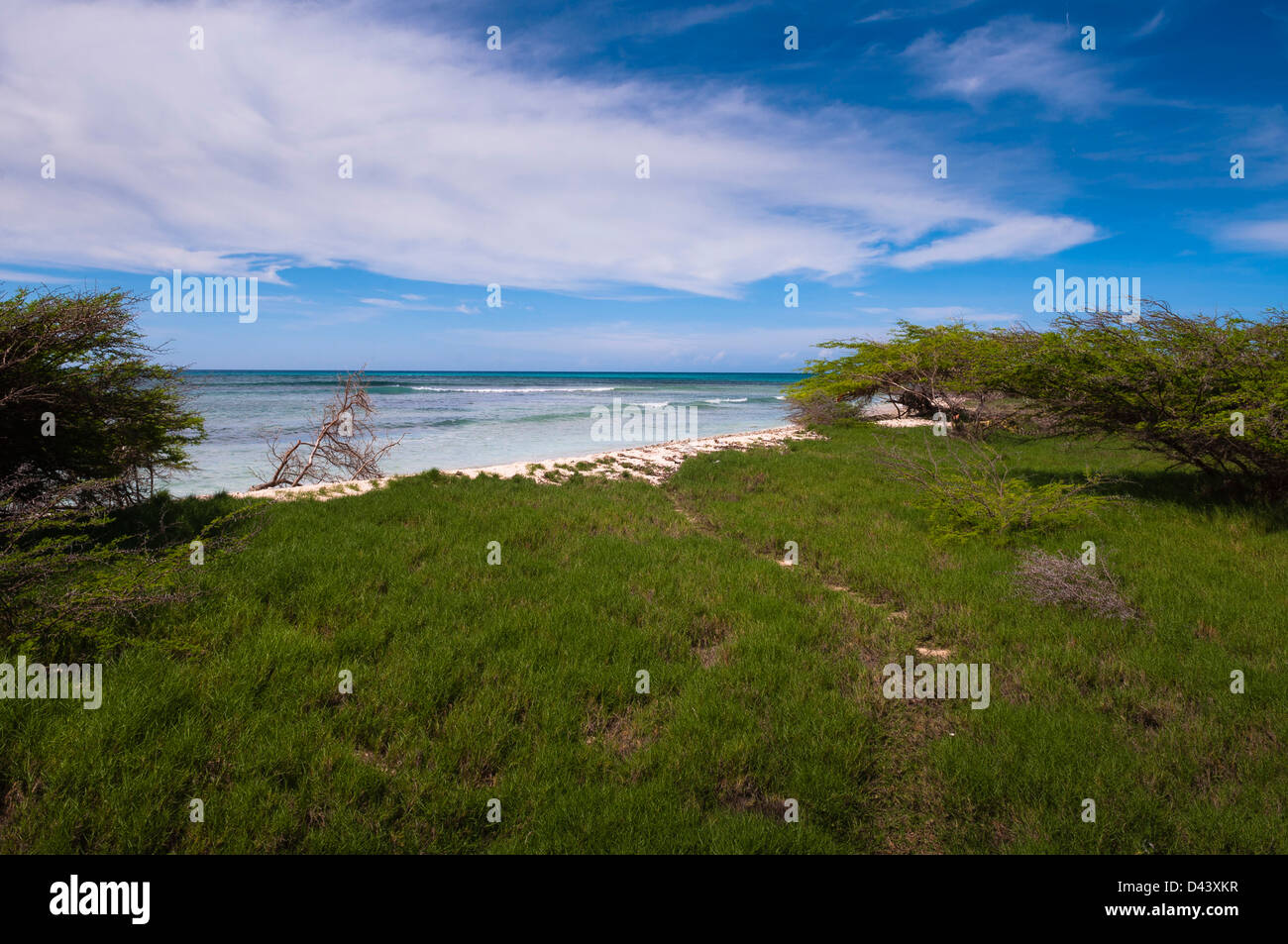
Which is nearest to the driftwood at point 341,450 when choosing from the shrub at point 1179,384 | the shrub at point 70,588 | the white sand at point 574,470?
the white sand at point 574,470

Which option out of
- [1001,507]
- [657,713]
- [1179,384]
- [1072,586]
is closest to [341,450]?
[657,713]

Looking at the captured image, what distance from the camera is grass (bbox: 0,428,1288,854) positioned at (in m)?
3.32

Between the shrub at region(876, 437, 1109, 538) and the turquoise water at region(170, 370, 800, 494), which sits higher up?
the turquoise water at region(170, 370, 800, 494)

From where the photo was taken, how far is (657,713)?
15.0ft

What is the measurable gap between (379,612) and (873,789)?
16.3ft

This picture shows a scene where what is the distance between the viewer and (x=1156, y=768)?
3.74m

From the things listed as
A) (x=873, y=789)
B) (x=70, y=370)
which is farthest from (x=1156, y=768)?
(x=70, y=370)

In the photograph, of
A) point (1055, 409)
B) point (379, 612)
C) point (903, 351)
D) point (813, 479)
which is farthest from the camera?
point (903, 351)

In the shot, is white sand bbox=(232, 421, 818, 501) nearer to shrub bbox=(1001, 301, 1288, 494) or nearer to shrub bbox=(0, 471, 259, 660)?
shrub bbox=(0, 471, 259, 660)

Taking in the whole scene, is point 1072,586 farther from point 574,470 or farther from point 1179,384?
point 574,470

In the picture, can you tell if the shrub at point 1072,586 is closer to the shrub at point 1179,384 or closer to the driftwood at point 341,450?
the shrub at point 1179,384

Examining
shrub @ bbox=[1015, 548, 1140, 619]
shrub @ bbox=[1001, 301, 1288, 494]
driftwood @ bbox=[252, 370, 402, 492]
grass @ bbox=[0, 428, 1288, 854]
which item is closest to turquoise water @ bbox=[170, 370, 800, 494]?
driftwood @ bbox=[252, 370, 402, 492]
